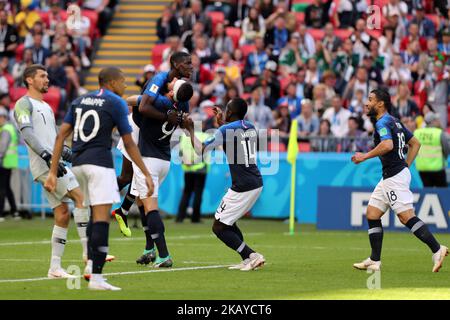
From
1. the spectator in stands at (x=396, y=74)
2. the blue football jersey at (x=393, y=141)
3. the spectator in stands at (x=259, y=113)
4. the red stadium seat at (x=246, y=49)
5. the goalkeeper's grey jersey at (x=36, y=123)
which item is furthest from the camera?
the red stadium seat at (x=246, y=49)

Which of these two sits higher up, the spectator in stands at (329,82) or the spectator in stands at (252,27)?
the spectator in stands at (252,27)

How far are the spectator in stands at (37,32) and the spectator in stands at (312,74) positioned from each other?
7.93 metres

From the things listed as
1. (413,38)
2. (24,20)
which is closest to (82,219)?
(413,38)

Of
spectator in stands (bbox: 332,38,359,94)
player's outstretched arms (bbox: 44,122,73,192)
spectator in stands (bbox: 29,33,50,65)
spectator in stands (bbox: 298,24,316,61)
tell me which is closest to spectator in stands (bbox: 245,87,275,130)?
spectator in stands (bbox: 332,38,359,94)

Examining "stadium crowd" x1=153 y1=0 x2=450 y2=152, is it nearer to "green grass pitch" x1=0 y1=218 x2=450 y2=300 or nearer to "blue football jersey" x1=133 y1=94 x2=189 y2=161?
"green grass pitch" x1=0 y1=218 x2=450 y2=300

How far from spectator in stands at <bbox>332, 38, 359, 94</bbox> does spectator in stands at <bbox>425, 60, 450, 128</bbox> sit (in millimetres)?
2190

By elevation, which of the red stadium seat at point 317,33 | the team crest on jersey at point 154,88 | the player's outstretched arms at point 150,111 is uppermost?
the team crest on jersey at point 154,88

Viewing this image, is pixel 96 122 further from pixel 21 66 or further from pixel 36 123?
pixel 21 66

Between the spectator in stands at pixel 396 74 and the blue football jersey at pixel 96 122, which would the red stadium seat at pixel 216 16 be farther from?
the blue football jersey at pixel 96 122

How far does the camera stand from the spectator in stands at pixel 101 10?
35.5 meters

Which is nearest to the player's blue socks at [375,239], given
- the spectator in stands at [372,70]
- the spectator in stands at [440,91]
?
the spectator in stands at [440,91]

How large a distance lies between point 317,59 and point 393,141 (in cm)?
1475

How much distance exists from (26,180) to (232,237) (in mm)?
14445

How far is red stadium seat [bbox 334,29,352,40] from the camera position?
1208 inches
